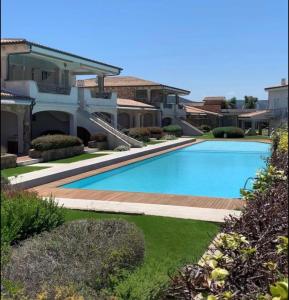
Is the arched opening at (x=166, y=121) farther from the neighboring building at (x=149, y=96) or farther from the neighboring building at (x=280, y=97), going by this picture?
the neighboring building at (x=280, y=97)

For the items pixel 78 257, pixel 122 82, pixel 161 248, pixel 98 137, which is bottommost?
pixel 161 248

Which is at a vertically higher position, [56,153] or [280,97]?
[280,97]

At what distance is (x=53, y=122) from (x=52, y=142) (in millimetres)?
8303

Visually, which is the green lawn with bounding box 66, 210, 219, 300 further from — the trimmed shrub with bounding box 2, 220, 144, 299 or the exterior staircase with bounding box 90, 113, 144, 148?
the exterior staircase with bounding box 90, 113, 144, 148

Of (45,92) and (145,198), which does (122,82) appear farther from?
(145,198)

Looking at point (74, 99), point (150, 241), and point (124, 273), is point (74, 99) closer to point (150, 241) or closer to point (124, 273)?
point (150, 241)

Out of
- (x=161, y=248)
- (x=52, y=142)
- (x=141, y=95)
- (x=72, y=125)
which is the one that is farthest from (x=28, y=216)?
(x=141, y=95)

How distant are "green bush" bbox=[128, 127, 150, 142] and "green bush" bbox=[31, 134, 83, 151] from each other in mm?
9700

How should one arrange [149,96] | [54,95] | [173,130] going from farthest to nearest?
[149,96] → [173,130] → [54,95]

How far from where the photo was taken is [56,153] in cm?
2202

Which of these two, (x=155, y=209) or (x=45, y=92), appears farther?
(x=45, y=92)

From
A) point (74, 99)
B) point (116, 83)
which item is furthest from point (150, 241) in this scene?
point (116, 83)

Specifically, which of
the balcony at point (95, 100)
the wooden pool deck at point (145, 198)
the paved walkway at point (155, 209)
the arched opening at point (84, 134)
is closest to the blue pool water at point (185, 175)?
the wooden pool deck at point (145, 198)

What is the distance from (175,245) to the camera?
8.00 metres
